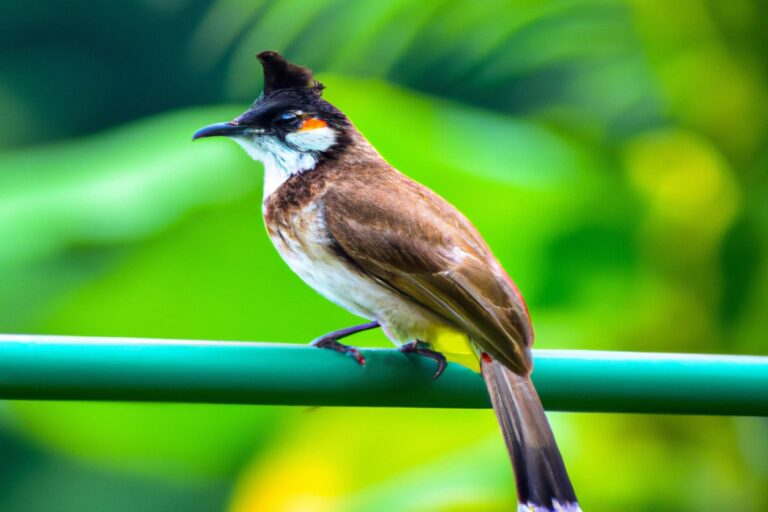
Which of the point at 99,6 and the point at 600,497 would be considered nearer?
the point at 600,497

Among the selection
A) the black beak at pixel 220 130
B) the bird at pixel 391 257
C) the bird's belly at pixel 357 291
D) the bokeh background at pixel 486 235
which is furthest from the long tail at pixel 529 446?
the bokeh background at pixel 486 235

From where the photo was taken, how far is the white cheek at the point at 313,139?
2.70 metres

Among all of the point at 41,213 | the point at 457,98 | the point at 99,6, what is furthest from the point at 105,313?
the point at 99,6

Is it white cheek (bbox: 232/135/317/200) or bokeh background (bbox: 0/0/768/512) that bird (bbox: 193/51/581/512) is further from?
bokeh background (bbox: 0/0/768/512)

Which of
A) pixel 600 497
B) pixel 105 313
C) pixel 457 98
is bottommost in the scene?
pixel 600 497

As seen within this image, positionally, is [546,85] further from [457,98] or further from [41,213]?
[41,213]

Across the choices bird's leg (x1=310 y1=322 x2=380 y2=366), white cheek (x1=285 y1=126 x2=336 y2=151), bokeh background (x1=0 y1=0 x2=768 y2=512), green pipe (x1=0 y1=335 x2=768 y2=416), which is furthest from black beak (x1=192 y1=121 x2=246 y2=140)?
bokeh background (x1=0 y1=0 x2=768 y2=512)

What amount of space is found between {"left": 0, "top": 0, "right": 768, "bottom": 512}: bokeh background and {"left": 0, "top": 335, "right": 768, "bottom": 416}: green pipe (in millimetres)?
1676

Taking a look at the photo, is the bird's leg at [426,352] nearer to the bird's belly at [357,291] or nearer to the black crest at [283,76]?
the bird's belly at [357,291]

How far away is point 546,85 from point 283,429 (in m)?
3.79

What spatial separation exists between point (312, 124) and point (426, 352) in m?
0.73

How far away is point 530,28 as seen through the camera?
466 centimetres

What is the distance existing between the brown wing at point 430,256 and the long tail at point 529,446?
7 centimetres

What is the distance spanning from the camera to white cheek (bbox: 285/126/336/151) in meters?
2.70
